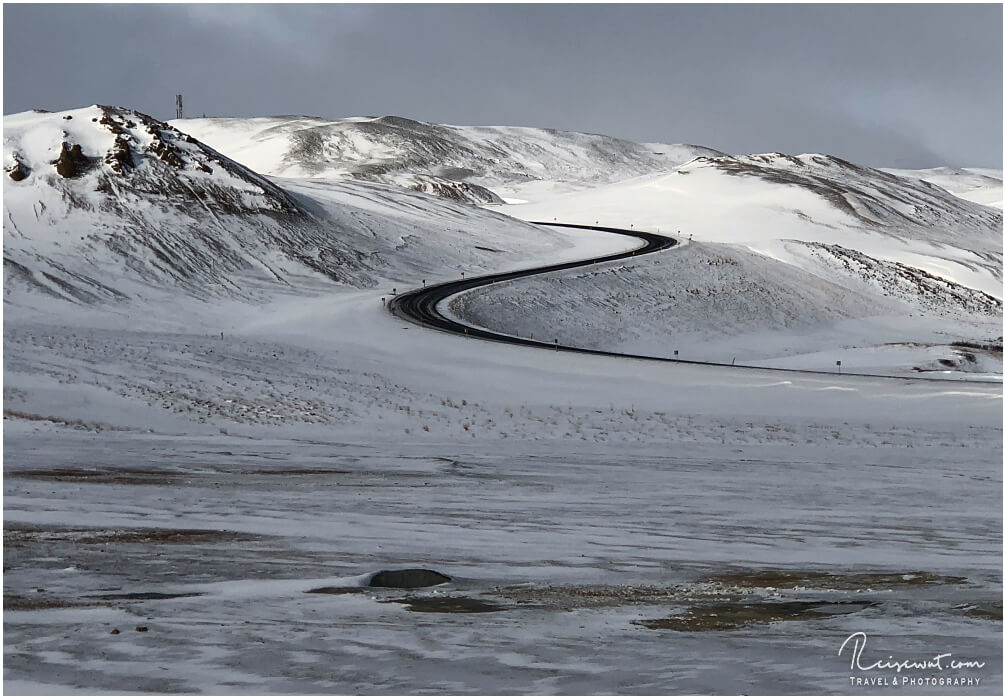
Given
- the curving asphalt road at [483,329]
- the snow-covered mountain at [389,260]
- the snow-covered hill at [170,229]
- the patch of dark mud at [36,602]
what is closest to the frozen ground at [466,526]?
the patch of dark mud at [36,602]

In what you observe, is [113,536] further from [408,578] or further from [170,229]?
[170,229]

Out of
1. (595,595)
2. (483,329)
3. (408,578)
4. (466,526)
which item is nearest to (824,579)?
(595,595)

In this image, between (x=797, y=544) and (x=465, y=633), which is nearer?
(x=465, y=633)

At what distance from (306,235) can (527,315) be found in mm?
19123

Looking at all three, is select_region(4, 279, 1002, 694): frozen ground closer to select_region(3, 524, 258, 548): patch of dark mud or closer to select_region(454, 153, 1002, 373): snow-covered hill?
select_region(3, 524, 258, 548): patch of dark mud

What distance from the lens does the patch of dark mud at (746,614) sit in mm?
10781

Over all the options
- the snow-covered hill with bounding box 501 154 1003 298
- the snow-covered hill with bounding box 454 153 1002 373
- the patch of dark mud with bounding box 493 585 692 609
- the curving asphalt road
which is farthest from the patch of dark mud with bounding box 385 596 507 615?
the snow-covered hill with bounding box 501 154 1003 298

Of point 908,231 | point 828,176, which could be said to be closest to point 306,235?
point 908,231

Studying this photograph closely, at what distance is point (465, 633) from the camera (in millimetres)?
10375

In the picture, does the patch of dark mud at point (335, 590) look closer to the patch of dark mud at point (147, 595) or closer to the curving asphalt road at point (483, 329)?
the patch of dark mud at point (147, 595)

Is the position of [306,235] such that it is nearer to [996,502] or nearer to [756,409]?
[756,409]

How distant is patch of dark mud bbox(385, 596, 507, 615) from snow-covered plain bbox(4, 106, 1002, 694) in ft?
0.28

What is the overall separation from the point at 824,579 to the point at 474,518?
543 centimetres

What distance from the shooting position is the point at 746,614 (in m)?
11.2
